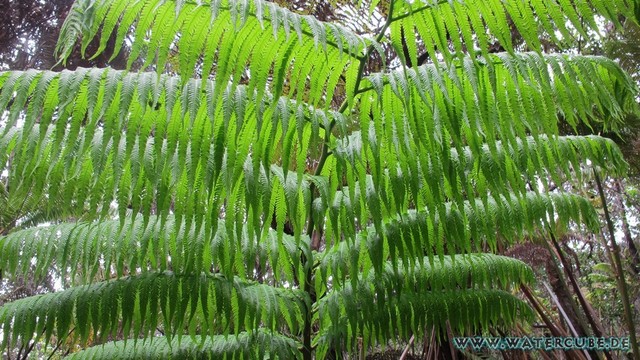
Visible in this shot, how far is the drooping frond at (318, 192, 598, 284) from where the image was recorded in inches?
41.4

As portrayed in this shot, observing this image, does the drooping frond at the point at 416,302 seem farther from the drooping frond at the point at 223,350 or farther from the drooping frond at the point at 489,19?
the drooping frond at the point at 489,19

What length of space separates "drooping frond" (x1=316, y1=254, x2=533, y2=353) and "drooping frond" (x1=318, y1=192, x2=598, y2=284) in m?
0.04

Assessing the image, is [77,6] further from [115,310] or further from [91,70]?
[115,310]

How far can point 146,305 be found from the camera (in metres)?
1.05

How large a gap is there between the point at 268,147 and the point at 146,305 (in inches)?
17.4

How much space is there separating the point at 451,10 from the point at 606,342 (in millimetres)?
1548

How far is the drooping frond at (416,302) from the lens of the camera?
113cm

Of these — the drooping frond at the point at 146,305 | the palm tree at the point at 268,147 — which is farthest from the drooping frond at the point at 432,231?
the drooping frond at the point at 146,305

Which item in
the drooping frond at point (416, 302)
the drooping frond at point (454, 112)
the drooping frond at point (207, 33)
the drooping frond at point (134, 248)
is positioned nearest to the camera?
the drooping frond at point (207, 33)

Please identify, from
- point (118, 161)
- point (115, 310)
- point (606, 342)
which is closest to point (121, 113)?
point (118, 161)

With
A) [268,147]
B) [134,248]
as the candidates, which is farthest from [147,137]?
[134,248]

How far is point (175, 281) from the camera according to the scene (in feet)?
3.41

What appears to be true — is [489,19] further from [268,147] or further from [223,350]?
[223,350]

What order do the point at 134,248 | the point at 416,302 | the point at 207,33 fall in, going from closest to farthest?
the point at 207,33 < the point at 134,248 < the point at 416,302
